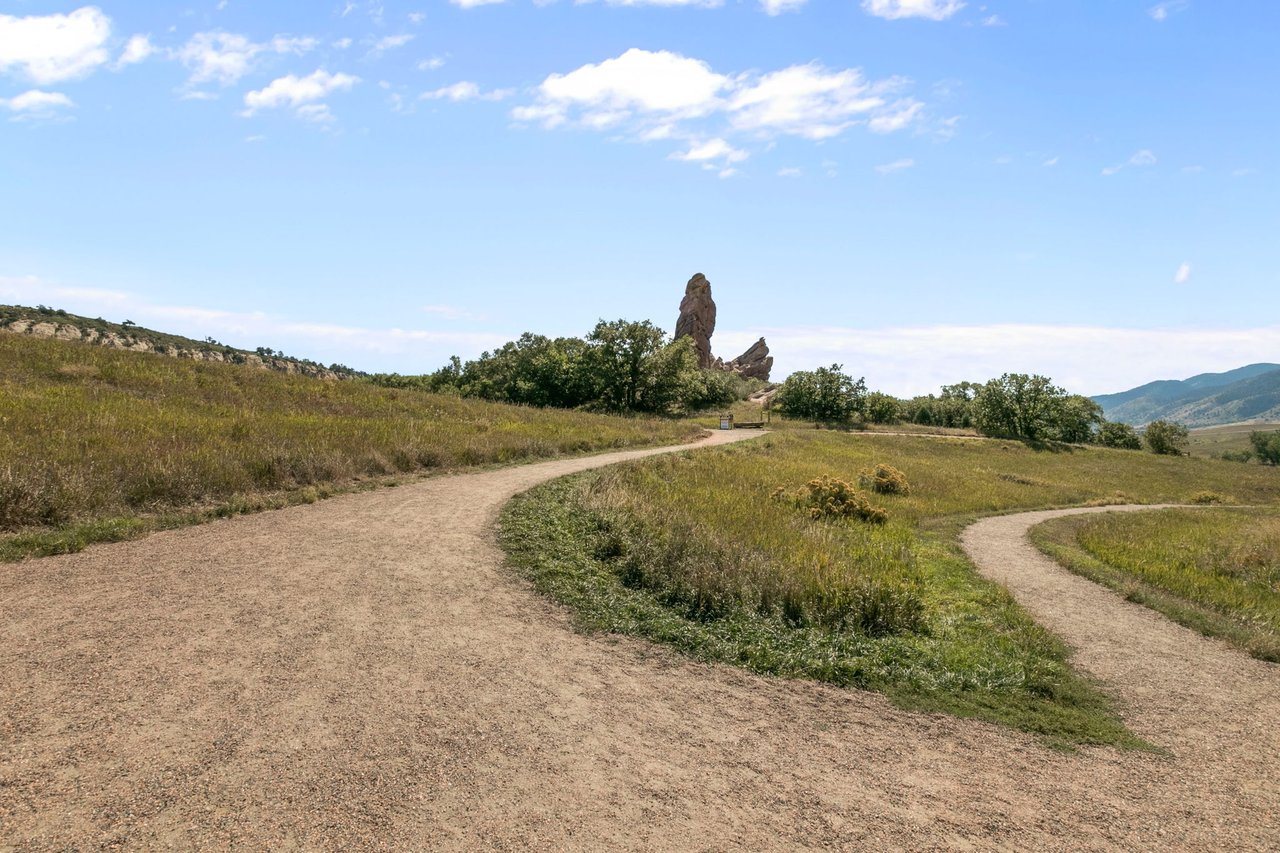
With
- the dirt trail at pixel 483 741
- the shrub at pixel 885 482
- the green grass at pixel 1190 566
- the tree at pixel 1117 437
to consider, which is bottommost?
the green grass at pixel 1190 566

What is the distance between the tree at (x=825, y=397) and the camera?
7050 cm

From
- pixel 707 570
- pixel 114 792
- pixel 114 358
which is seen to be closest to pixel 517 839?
pixel 114 792

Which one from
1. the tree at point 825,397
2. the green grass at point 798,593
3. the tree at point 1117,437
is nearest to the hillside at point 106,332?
the tree at point 825,397

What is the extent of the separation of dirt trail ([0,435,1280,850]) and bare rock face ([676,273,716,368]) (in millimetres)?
108128

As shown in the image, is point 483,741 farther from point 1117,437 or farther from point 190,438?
point 1117,437

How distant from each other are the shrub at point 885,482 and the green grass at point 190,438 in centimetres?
1108

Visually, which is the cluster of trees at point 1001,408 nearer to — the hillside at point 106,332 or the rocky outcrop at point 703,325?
the rocky outcrop at point 703,325

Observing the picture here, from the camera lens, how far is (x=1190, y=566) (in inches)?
640

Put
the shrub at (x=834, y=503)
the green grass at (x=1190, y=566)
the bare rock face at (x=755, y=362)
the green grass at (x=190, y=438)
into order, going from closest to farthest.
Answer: the green grass at (x=190, y=438) < the green grass at (x=1190, y=566) < the shrub at (x=834, y=503) < the bare rock face at (x=755, y=362)

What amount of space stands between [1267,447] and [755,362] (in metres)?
79.0

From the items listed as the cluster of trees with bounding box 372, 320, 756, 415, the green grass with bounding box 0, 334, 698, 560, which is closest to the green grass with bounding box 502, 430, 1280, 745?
the green grass with bounding box 0, 334, 698, 560

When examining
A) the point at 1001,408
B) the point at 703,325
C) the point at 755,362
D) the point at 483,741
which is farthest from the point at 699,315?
the point at 483,741

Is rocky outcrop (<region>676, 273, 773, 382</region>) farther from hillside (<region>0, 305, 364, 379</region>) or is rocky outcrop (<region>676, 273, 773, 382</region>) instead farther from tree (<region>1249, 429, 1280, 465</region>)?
tree (<region>1249, 429, 1280, 465</region>)

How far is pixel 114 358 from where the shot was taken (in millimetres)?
27109
